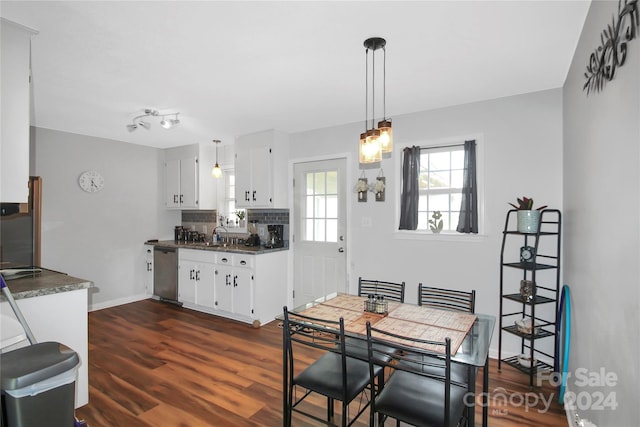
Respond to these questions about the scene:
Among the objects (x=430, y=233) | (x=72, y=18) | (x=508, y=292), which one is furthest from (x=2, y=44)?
(x=508, y=292)

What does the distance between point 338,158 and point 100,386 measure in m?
3.26

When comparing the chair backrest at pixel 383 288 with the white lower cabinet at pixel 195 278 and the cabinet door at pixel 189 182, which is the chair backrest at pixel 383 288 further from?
the cabinet door at pixel 189 182

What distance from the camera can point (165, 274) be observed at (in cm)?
507

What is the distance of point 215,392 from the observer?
2600 millimetres

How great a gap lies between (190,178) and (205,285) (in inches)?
70.5

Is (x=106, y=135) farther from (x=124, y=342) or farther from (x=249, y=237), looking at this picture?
(x=124, y=342)

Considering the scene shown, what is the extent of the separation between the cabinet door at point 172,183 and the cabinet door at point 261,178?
165cm

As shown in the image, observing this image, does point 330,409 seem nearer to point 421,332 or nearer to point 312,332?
point 312,332

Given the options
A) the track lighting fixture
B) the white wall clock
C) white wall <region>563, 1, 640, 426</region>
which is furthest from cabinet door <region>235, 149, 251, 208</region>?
white wall <region>563, 1, 640, 426</region>

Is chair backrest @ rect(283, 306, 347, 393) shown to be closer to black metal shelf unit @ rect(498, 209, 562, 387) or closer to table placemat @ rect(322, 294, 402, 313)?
table placemat @ rect(322, 294, 402, 313)

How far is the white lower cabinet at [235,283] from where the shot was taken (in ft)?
13.5

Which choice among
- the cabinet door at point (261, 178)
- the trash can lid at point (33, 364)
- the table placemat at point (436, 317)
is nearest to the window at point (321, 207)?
the cabinet door at point (261, 178)

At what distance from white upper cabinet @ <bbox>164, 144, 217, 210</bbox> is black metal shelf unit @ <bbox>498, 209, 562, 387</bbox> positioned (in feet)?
13.8

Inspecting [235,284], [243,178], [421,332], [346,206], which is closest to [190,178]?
[243,178]
